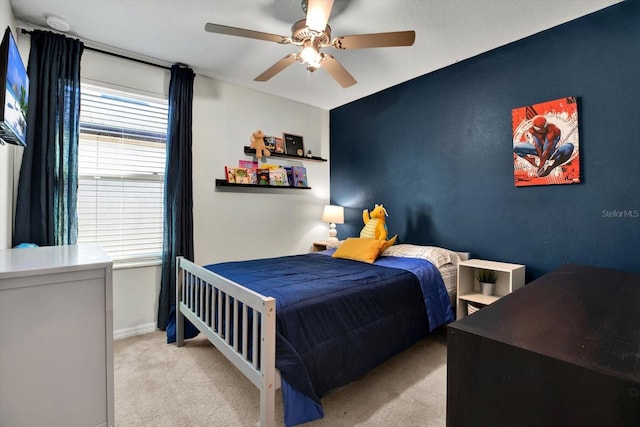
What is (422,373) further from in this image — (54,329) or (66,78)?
(66,78)

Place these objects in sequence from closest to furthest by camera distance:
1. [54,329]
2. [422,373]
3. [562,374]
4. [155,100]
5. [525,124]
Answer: [562,374] → [54,329] → [422,373] → [525,124] → [155,100]

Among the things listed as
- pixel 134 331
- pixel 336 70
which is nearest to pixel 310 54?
pixel 336 70

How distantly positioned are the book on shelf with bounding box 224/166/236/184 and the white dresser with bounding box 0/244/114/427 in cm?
214

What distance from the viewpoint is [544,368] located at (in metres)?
0.62

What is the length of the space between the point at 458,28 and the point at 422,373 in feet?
8.63

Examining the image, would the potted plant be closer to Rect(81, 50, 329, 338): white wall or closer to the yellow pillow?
the yellow pillow

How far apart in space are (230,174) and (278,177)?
24.5 inches

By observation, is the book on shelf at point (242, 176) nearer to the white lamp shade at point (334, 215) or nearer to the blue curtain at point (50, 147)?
the white lamp shade at point (334, 215)

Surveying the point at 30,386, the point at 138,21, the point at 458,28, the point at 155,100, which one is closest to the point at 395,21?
the point at 458,28

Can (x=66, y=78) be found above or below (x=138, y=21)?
below

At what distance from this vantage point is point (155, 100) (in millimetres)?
2984

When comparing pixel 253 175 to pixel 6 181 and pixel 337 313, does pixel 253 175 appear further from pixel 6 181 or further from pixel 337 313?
pixel 337 313

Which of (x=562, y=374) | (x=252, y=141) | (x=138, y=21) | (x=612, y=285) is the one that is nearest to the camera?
(x=562, y=374)

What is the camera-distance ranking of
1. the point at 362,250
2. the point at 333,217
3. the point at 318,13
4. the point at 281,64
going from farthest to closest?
the point at 333,217 < the point at 362,250 < the point at 281,64 < the point at 318,13
